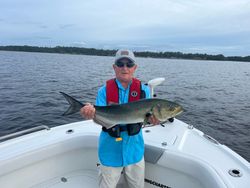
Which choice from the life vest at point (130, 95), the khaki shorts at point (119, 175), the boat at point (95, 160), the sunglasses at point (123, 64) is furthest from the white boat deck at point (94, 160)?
the sunglasses at point (123, 64)

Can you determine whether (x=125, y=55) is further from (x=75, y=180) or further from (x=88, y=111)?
(x=75, y=180)

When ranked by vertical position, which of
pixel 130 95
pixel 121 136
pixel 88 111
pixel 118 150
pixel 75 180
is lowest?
pixel 75 180

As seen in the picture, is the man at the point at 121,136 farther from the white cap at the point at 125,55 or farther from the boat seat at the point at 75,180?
the boat seat at the point at 75,180

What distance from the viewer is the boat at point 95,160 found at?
146 inches

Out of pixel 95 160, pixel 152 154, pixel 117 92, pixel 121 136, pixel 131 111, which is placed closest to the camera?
pixel 131 111

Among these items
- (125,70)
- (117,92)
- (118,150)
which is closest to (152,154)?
(118,150)

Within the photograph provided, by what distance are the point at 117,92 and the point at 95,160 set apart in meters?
1.96

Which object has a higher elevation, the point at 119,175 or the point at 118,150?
the point at 118,150

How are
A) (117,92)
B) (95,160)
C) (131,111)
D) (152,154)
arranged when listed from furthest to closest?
(95,160) < (152,154) < (117,92) < (131,111)

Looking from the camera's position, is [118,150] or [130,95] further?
[130,95]

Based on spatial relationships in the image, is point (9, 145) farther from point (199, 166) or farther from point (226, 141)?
point (226, 141)

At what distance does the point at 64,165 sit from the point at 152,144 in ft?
5.84

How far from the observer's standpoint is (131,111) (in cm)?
305

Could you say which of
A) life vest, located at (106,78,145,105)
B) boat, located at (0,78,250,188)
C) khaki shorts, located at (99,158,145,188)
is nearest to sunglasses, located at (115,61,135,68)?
life vest, located at (106,78,145,105)
